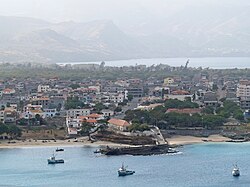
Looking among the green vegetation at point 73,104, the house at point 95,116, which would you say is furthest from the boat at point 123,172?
the green vegetation at point 73,104

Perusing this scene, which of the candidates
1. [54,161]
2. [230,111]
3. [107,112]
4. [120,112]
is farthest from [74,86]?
[54,161]

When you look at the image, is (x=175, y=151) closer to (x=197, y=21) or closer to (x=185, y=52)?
(x=185, y=52)

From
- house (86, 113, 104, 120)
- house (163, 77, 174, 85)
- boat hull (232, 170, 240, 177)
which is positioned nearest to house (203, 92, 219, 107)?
house (86, 113, 104, 120)

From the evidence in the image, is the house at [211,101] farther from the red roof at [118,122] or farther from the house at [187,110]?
the red roof at [118,122]

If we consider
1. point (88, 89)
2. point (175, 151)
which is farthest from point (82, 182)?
point (88, 89)

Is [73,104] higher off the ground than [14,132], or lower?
higher

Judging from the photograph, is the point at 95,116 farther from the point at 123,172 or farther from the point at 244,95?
the point at 123,172

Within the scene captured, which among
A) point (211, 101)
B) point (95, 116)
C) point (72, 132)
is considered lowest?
point (72, 132)
